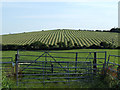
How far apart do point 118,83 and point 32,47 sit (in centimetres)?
3923

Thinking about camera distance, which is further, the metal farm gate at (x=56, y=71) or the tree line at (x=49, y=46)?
the tree line at (x=49, y=46)

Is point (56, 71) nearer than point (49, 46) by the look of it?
Yes

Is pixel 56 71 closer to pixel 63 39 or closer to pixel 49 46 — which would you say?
pixel 49 46

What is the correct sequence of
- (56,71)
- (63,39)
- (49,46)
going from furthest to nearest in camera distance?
(63,39) < (49,46) < (56,71)

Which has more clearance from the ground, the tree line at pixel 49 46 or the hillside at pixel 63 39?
the hillside at pixel 63 39

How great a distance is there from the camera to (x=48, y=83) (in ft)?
30.9

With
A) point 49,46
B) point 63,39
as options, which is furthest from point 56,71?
point 63,39

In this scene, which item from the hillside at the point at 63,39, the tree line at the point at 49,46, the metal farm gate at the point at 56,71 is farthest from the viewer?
the hillside at the point at 63,39

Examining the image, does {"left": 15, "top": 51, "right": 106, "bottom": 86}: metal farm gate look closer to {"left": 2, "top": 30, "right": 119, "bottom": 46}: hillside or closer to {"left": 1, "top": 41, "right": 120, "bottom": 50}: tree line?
{"left": 1, "top": 41, "right": 120, "bottom": 50}: tree line

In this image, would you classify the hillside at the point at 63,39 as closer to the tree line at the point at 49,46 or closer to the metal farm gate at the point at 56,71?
the tree line at the point at 49,46

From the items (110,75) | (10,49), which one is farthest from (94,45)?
(110,75)

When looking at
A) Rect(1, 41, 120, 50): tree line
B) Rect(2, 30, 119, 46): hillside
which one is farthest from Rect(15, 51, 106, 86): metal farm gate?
Rect(2, 30, 119, 46): hillside

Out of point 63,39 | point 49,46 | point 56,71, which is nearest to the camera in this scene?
point 56,71

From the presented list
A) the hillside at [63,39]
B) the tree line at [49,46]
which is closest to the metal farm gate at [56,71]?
the tree line at [49,46]
